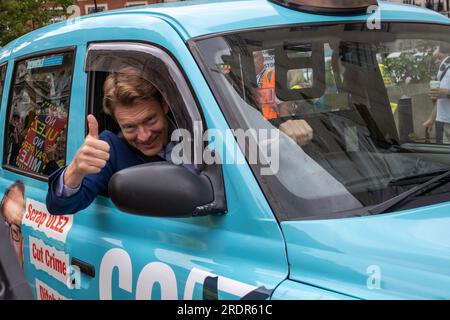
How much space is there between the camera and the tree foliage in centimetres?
2394

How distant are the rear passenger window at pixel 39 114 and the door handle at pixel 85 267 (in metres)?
0.49

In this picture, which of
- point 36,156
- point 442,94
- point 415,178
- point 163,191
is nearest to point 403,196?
point 415,178

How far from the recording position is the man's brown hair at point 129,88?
2412 mm

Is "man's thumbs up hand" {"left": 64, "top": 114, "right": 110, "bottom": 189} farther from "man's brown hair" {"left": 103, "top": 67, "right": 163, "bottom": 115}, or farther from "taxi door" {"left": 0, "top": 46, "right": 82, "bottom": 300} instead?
Result: "taxi door" {"left": 0, "top": 46, "right": 82, "bottom": 300}

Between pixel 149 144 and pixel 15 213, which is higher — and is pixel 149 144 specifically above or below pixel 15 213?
above

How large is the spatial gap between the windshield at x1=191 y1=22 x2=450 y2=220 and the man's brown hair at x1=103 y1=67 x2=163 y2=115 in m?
0.36

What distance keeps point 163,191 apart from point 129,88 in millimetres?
687

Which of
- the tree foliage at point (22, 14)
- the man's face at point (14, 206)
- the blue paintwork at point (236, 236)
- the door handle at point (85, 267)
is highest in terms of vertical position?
the tree foliage at point (22, 14)

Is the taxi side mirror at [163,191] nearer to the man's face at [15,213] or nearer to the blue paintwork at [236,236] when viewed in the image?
the blue paintwork at [236,236]

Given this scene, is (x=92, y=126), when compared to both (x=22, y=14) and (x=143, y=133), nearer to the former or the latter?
(x=143, y=133)

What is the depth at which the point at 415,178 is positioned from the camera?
2.06m

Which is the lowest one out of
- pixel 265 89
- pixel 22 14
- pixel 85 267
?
pixel 85 267

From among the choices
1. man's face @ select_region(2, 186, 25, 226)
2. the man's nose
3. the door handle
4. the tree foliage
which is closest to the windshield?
the man's nose

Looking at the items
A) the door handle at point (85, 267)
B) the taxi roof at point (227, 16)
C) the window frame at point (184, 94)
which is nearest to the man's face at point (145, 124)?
the window frame at point (184, 94)
